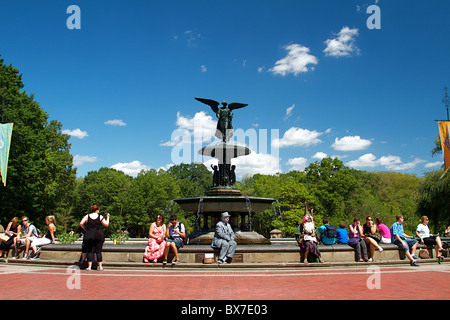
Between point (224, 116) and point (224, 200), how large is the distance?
4508 millimetres

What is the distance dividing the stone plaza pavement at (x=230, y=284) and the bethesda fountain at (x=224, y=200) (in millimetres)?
5103

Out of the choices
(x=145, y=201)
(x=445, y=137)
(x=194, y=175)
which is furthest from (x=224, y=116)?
(x=194, y=175)

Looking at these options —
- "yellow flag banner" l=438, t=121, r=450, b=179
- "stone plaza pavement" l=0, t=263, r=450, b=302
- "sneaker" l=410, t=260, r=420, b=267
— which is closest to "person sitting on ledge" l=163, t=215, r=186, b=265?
"stone plaza pavement" l=0, t=263, r=450, b=302

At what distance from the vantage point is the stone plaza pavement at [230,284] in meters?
6.31

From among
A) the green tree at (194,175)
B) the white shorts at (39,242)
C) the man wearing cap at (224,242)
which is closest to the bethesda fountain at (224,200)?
the man wearing cap at (224,242)

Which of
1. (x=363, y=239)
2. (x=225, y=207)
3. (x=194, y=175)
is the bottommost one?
(x=363, y=239)

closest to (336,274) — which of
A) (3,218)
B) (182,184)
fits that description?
(3,218)

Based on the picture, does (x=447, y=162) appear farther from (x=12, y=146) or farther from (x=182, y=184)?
(x=182, y=184)

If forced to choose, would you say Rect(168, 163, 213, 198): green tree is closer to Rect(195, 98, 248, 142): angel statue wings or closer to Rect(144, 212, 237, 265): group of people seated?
Rect(195, 98, 248, 142): angel statue wings

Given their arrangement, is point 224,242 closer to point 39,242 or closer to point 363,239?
point 363,239

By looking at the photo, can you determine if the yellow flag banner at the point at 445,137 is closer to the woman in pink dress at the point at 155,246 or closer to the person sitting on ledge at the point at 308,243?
the person sitting on ledge at the point at 308,243

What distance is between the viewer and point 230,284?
765 centimetres

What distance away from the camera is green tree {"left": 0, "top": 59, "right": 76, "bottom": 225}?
92.7ft
